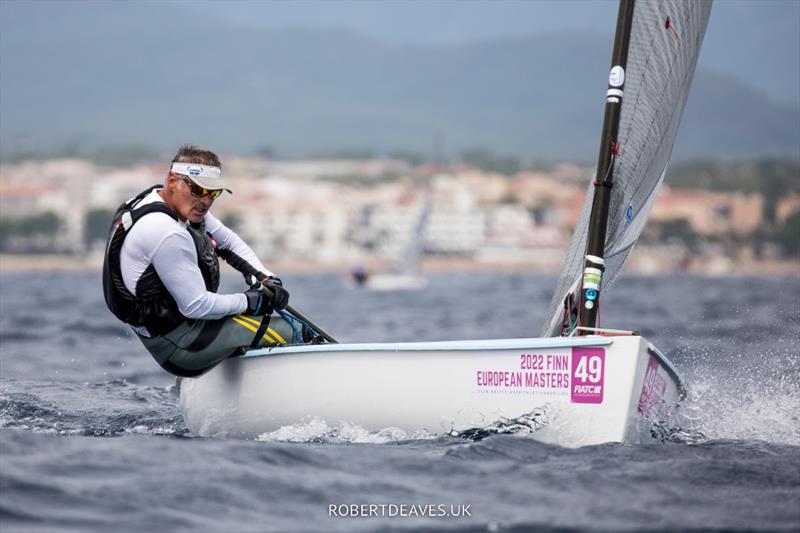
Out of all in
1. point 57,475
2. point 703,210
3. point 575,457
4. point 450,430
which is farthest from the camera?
point 703,210

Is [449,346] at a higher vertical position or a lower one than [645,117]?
lower

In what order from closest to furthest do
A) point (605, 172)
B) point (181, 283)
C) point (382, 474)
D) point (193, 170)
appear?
point (382, 474), point (181, 283), point (193, 170), point (605, 172)

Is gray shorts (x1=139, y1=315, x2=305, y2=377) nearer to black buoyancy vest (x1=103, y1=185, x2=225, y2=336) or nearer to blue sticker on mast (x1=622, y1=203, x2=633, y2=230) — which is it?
black buoyancy vest (x1=103, y1=185, x2=225, y2=336)

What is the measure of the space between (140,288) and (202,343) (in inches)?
16.8

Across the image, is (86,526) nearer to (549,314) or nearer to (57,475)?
(57,475)

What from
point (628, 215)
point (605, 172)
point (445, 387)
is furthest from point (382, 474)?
point (628, 215)

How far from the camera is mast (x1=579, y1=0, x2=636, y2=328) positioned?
5727 millimetres

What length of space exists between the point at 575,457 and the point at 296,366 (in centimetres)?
151

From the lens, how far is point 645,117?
6.22m

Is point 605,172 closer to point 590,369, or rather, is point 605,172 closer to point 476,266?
point 590,369

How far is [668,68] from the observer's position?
20.6 feet

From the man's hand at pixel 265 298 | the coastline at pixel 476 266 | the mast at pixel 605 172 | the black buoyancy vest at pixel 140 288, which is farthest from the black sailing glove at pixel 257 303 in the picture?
the coastline at pixel 476 266

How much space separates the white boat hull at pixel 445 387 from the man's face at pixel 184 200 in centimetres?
79

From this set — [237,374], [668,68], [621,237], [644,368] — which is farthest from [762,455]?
[237,374]
